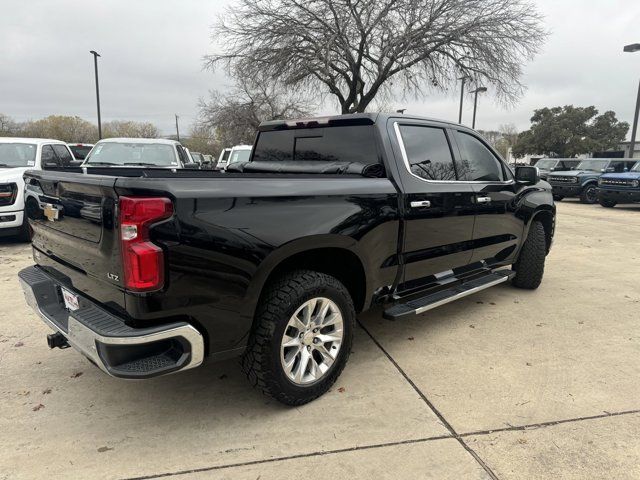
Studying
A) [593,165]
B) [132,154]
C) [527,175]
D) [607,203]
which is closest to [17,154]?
[132,154]

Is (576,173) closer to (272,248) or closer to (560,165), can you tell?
(560,165)

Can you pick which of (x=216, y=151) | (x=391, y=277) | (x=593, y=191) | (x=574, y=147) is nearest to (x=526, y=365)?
(x=391, y=277)

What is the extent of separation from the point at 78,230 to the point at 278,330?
4.06 feet

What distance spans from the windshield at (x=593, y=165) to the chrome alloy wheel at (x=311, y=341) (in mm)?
18878

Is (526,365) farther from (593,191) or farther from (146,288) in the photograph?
(593,191)

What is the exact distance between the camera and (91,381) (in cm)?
319

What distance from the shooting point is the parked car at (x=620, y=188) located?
14.6 meters

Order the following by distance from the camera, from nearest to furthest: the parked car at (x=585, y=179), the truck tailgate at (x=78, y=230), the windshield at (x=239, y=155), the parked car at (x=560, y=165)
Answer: the truck tailgate at (x=78, y=230) → the windshield at (x=239, y=155) → the parked car at (x=585, y=179) → the parked car at (x=560, y=165)

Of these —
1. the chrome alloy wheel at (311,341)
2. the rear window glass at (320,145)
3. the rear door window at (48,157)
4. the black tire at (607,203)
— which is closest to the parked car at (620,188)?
the black tire at (607,203)

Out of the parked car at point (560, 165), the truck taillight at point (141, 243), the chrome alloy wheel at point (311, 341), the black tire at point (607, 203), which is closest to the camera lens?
the truck taillight at point (141, 243)

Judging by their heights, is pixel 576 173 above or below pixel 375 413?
above

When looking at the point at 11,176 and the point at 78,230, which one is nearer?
the point at 78,230

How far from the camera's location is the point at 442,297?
3.77 metres

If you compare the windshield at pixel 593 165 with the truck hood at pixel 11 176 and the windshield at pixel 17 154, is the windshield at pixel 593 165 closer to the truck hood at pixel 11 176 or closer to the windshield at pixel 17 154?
the windshield at pixel 17 154
